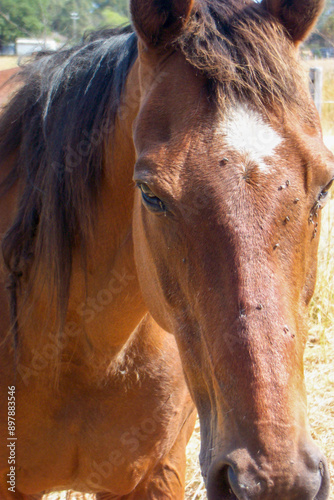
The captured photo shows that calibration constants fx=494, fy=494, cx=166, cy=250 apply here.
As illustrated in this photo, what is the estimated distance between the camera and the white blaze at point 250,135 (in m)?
1.28

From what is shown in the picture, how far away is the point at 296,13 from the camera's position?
1.57 meters

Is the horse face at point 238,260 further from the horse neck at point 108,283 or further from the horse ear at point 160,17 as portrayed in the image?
the horse neck at point 108,283

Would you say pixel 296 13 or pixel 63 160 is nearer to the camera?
pixel 296 13

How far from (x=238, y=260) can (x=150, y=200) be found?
1.07 ft

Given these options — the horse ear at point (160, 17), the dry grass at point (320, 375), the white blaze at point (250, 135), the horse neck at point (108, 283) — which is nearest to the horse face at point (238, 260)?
the white blaze at point (250, 135)

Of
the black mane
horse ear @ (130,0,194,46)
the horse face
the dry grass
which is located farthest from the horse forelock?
the dry grass

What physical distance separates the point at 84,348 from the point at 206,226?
0.93 m

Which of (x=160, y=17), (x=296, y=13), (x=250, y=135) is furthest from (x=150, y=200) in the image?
(x=296, y=13)

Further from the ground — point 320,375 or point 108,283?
point 108,283

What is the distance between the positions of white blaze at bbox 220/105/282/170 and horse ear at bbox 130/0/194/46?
0.38 m

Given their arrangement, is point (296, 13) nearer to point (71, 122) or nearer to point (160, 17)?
point (160, 17)

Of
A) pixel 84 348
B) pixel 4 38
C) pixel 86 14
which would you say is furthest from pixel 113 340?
pixel 4 38

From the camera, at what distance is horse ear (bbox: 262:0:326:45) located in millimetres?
1569

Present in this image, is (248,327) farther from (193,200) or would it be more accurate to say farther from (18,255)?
(18,255)
